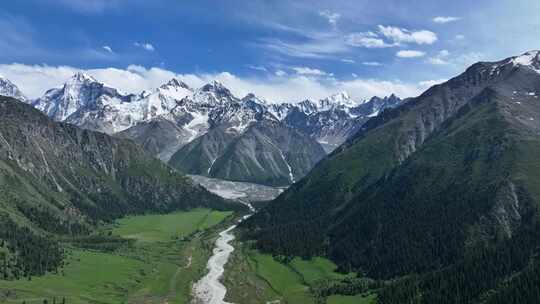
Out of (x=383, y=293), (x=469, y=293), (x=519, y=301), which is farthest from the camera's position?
(x=383, y=293)

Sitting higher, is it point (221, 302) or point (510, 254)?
point (510, 254)

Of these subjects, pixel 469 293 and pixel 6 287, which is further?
pixel 6 287

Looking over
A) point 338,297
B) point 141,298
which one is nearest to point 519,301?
point 338,297

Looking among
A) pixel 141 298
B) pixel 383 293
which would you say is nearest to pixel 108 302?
pixel 141 298

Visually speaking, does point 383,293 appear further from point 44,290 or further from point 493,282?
point 44,290

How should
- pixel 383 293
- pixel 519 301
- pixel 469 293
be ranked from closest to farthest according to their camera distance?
pixel 519 301 → pixel 469 293 → pixel 383 293

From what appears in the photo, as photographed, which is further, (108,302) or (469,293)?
(108,302)

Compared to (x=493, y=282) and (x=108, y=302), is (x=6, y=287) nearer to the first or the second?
(x=108, y=302)

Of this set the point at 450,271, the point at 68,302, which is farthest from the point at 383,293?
the point at 68,302
